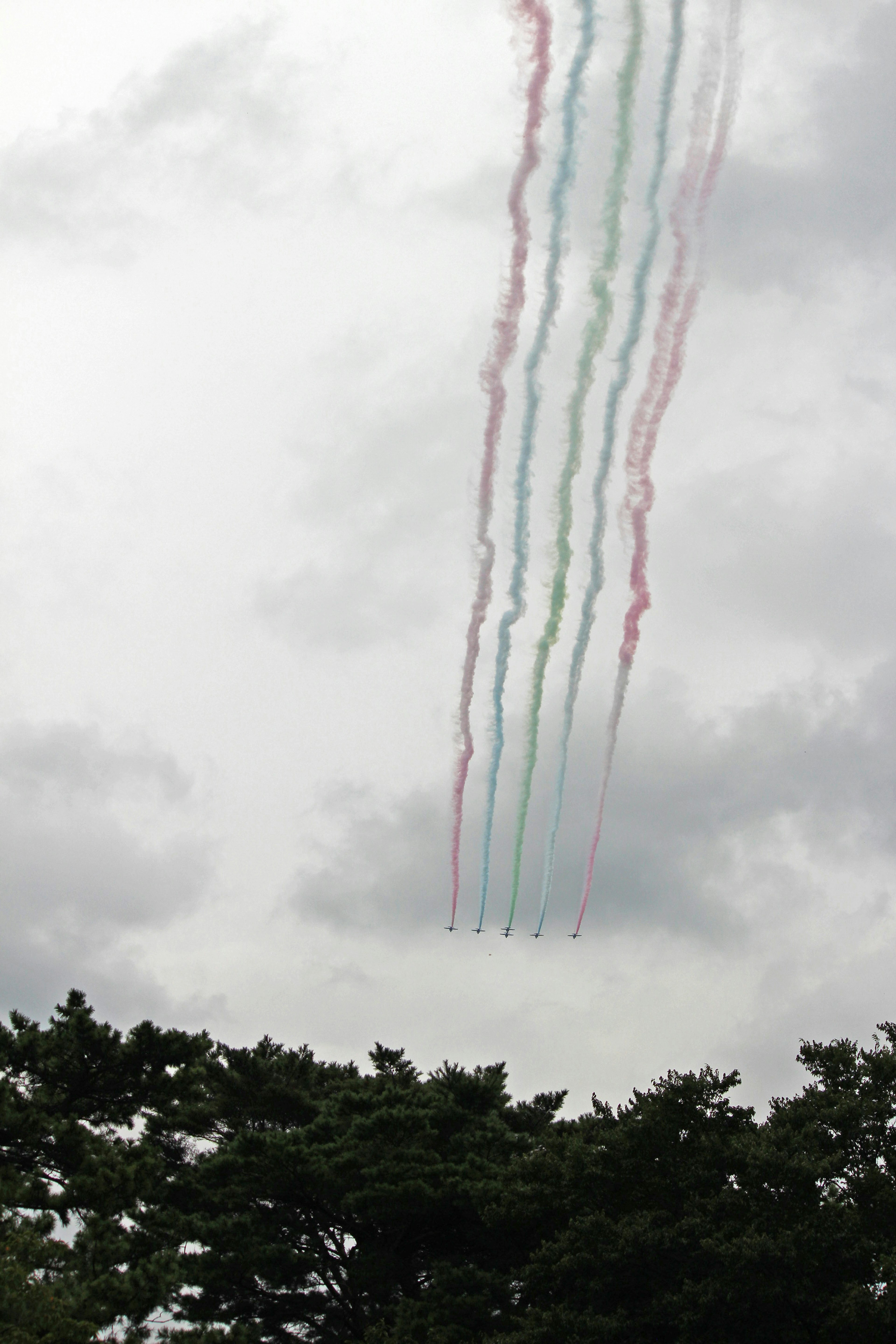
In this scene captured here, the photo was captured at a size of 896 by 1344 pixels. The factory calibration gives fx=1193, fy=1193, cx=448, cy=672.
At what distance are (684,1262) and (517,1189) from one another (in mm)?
6357

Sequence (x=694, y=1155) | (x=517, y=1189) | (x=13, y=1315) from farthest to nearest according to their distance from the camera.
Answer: (x=517, y=1189) < (x=694, y=1155) < (x=13, y=1315)

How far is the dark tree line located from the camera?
30609 millimetres

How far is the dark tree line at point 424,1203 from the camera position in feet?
100

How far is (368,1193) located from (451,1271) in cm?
358

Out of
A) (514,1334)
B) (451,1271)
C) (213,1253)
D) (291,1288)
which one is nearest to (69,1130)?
(213,1253)

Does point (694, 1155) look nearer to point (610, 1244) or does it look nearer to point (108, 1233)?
point (610, 1244)

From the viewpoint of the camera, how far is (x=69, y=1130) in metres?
40.9

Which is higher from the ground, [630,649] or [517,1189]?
[630,649]

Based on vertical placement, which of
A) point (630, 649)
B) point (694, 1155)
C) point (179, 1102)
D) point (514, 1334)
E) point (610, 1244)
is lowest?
point (514, 1334)

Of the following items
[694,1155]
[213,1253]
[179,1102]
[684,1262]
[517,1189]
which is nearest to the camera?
[684,1262]

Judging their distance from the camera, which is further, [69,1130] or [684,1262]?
[69,1130]

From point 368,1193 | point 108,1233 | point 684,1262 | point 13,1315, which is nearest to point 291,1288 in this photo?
point 368,1193

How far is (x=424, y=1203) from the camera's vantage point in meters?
39.4

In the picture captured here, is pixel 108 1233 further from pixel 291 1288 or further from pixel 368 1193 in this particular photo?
pixel 291 1288
